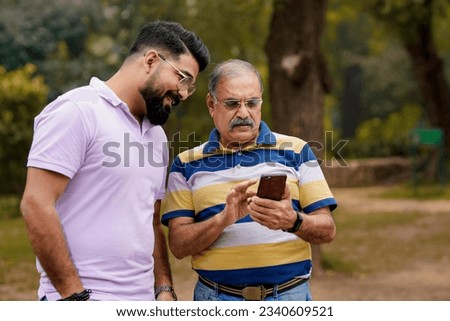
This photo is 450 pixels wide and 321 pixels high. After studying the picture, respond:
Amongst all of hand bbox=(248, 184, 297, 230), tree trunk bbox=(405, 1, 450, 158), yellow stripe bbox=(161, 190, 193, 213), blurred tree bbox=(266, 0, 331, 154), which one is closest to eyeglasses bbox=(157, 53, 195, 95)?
yellow stripe bbox=(161, 190, 193, 213)

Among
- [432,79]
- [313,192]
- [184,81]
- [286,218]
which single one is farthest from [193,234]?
[432,79]

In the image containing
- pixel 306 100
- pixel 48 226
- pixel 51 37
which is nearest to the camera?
pixel 48 226

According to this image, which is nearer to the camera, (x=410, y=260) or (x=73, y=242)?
(x=73, y=242)

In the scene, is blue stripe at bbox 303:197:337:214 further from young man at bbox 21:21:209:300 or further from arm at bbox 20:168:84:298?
arm at bbox 20:168:84:298

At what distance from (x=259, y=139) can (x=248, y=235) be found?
1.36 feet

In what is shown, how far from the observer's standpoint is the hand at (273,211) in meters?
2.89

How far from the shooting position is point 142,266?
2.96m

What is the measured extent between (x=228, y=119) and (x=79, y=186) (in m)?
0.74

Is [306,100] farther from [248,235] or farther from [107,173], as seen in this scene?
[107,173]

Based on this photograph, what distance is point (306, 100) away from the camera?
966 cm

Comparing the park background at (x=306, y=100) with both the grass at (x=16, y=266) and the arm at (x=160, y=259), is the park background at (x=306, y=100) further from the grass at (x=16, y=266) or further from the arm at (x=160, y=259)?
the arm at (x=160, y=259)
